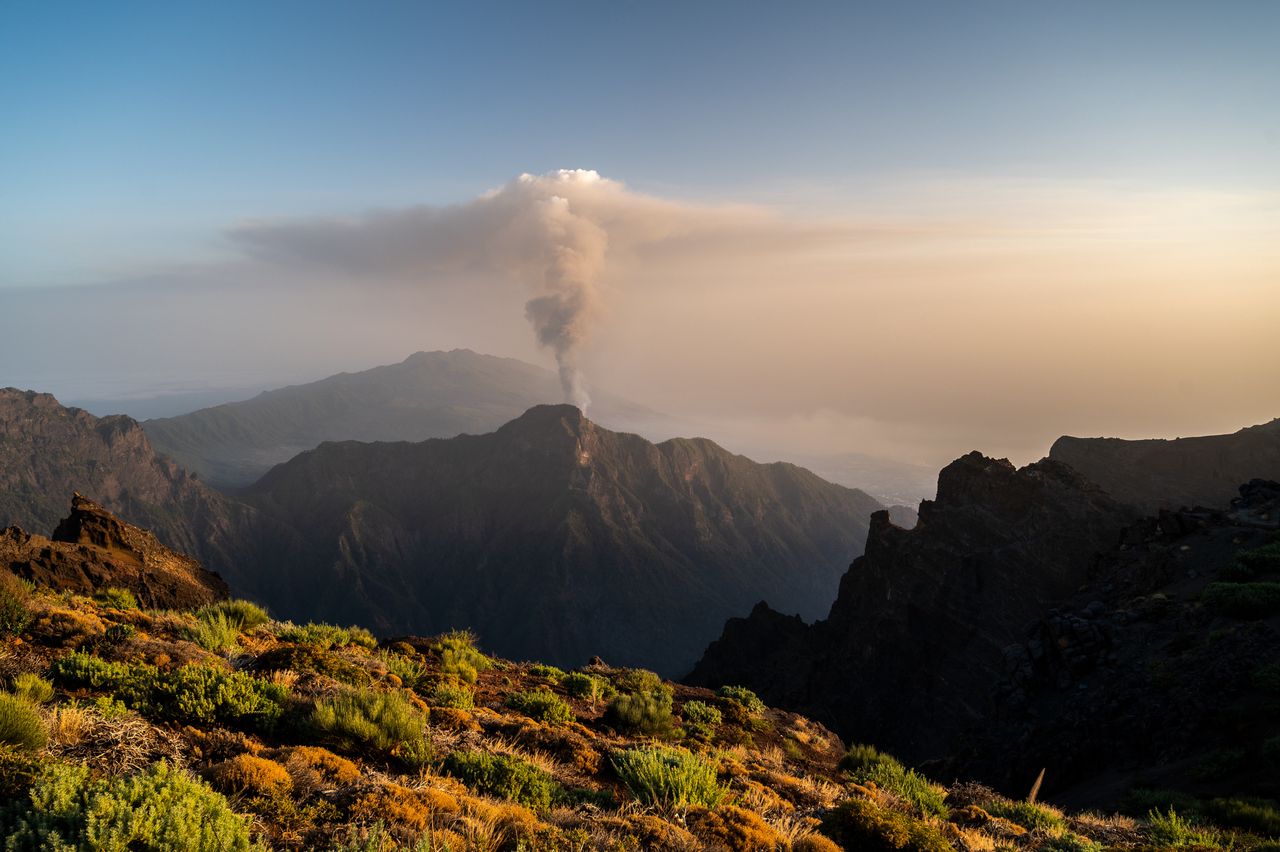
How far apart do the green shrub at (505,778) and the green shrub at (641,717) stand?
5530 mm

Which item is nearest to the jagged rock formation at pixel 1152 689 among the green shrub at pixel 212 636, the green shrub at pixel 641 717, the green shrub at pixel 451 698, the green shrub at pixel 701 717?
the green shrub at pixel 701 717

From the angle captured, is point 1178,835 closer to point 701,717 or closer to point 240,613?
point 701,717

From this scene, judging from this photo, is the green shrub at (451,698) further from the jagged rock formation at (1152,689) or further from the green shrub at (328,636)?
the jagged rock formation at (1152,689)

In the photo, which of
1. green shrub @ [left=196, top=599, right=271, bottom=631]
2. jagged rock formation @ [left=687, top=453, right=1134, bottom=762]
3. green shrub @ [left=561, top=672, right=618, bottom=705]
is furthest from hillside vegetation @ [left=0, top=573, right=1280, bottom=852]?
jagged rock formation @ [left=687, top=453, right=1134, bottom=762]

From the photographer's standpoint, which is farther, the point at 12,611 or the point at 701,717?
the point at 701,717

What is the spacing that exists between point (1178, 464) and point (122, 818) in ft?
295

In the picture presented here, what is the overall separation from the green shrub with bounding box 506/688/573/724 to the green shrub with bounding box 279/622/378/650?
15.7 feet

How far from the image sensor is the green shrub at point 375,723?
800cm

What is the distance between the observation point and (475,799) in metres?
6.59

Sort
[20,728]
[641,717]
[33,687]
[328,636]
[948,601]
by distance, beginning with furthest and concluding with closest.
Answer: [948,601] → [328,636] → [641,717] → [33,687] → [20,728]

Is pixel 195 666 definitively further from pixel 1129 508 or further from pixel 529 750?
pixel 1129 508

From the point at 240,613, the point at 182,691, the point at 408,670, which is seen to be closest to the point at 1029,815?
the point at 408,670

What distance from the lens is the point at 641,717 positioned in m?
13.4

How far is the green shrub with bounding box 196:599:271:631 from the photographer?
15.2m
